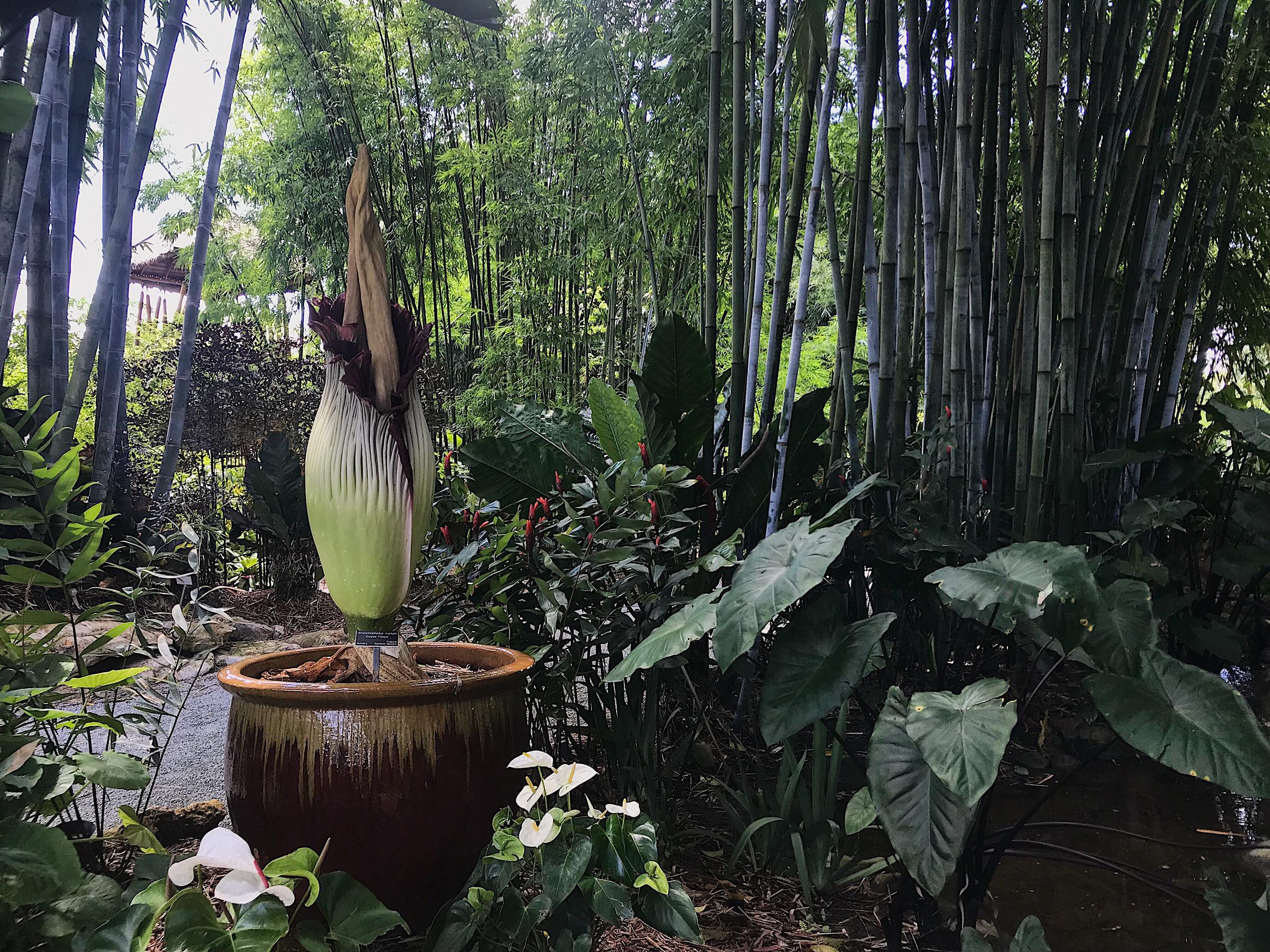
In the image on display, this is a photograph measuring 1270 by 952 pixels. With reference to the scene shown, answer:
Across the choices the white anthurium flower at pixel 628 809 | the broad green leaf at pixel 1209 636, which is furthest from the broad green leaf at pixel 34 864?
the broad green leaf at pixel 1209 636

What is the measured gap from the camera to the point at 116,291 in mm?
3357

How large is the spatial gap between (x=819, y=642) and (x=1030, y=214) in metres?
1.07

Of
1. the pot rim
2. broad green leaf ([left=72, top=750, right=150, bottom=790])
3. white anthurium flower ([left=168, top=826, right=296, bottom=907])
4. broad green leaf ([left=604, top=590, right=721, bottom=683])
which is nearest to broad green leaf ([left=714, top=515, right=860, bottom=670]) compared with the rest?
broad green leaf ([left=604, top=590, right=721, bottom=683])

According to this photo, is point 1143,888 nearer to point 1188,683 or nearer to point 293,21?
point 1188,683

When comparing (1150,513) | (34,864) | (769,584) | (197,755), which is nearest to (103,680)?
(34,864)

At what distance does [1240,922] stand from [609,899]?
2.06 ft

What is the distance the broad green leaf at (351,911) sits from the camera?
0.74 m

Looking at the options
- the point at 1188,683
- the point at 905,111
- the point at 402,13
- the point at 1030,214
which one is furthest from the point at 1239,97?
the point at 402,13

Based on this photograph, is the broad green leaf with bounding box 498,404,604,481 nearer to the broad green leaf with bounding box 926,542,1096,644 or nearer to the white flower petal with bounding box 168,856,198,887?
the broad green leaf with bounding box 926,542,1096,644

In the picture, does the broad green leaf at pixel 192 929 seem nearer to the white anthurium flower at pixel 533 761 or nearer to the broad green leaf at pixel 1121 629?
the white anthurium flower at pixel 533 761

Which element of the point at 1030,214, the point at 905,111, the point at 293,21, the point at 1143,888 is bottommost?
the point at 1143,888

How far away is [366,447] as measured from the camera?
38.2 inches

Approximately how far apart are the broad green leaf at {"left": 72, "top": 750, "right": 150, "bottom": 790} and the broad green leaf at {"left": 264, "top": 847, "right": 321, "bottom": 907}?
7.6 inches

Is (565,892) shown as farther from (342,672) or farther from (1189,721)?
(1189,721)
